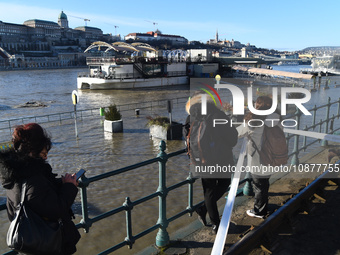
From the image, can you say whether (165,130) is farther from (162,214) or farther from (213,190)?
(213,190)

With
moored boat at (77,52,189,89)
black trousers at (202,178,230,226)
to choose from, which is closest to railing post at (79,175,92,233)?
black trousers at (202,178,230,226)

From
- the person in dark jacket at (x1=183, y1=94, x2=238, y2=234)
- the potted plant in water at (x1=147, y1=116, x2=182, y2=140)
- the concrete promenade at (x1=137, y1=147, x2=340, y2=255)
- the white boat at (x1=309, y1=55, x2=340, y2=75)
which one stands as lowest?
the potted plant in water at (x1=147, y1=116, x2=182, y2=140)

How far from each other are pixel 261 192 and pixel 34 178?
3.12m

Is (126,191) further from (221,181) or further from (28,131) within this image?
(28,131)

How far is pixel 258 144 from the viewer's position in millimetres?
4074

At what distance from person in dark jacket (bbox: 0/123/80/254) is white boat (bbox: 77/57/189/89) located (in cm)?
4610

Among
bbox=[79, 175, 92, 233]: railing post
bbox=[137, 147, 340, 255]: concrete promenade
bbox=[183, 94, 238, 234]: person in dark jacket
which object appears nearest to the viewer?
Result: bbox=[79, 175, 92, 233]: railing post

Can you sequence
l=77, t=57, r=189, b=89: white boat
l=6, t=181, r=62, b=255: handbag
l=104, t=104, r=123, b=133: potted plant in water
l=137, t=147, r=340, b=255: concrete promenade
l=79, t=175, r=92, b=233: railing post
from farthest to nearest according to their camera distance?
l=77, t=57, r=189, b=89: white boat
l=104, t=104, r=123, b=133: potted plant in water
l=137, t=147, r=340, b=255: concrete promenade
l=79, t=175, r=92, b=233: railing post
l=6, t=181, r=62, b=255: handbag

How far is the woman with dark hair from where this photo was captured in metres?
4.00

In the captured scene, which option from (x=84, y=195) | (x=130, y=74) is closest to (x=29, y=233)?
(x=84, y=195)

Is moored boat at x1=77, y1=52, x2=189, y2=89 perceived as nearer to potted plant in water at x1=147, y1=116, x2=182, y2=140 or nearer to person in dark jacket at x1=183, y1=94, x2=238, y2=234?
potted plant in water at x1=147, y1=116, x2=182, y2=140

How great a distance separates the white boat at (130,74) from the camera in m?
48.2

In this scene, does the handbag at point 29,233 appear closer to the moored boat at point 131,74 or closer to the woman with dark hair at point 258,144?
the woman with dark hair at point 258,144

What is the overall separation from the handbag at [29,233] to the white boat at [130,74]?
46.3m
